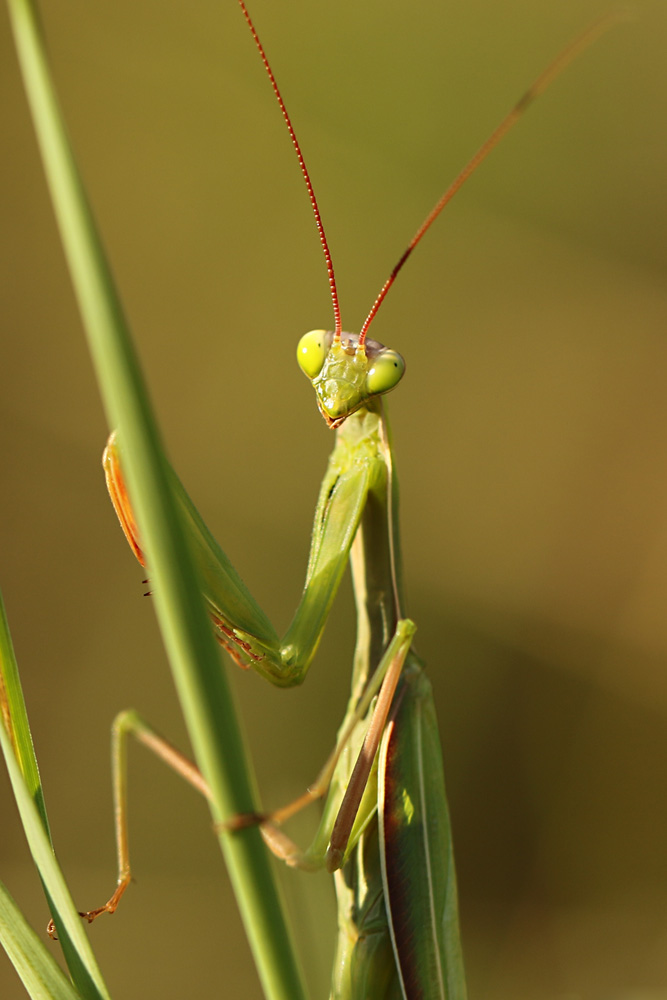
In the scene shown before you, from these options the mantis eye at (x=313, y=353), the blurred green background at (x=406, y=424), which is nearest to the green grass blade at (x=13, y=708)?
the mantis eye at (x=313, y=353)

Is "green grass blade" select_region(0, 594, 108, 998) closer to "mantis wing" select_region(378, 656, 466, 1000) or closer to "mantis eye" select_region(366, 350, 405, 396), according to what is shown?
"mantis wing" select_region(378, 656, 466, 1000)

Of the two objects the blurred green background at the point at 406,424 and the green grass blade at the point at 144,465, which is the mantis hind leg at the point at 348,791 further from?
the blurred green background at the point at 406,424

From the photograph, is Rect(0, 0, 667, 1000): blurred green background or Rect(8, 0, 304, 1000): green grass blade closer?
Rect(8, 0, 304, 1000): green grass blade

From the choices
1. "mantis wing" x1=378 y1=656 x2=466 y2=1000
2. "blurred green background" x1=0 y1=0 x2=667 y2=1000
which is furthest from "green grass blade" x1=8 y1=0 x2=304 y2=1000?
"blurred green background" x1=0 y1=0 x2=667 y2=1000

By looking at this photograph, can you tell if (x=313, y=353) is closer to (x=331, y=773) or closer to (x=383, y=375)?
(x=383, y=375)

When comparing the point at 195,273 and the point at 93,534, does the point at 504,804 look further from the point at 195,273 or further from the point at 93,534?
the point at 195,273

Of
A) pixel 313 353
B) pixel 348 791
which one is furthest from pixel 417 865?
pixel 313 353
